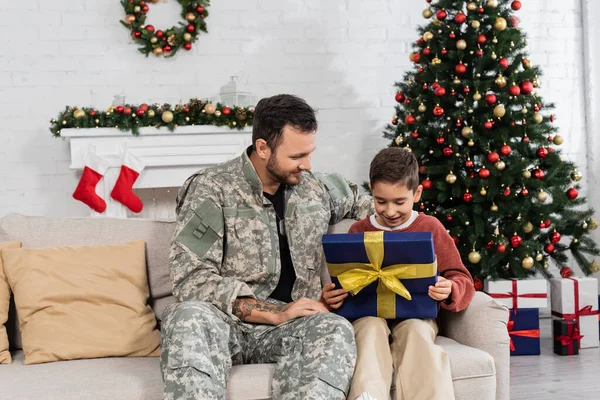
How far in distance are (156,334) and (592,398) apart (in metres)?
1.81

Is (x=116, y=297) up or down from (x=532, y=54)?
down

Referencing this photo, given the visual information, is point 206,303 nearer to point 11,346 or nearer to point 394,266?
point 394,266

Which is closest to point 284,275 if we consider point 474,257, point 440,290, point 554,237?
point 440,290

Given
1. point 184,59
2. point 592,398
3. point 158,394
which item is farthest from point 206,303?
point 184,59

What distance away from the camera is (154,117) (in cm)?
441

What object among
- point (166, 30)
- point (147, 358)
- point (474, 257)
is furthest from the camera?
point (166, 30)

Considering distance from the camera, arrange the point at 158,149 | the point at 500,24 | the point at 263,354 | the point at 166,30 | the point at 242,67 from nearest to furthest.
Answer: the point at 263,354 → the point at 500,24 → the point at 158,149 → the point at 166,30 → the point at 242,67

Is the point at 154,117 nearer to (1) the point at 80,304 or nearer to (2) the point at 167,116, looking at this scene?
(2) the point at 167,116

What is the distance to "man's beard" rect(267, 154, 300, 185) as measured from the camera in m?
2.45

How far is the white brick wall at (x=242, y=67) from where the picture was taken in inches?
184

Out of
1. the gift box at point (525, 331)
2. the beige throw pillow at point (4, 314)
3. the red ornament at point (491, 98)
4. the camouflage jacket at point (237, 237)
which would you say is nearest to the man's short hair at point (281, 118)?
the camouflage jacket at point (237, 237)

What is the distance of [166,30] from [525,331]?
2860 millimetres

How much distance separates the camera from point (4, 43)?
4629mm

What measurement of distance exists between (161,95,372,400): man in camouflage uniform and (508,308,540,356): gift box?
61.2 inches
